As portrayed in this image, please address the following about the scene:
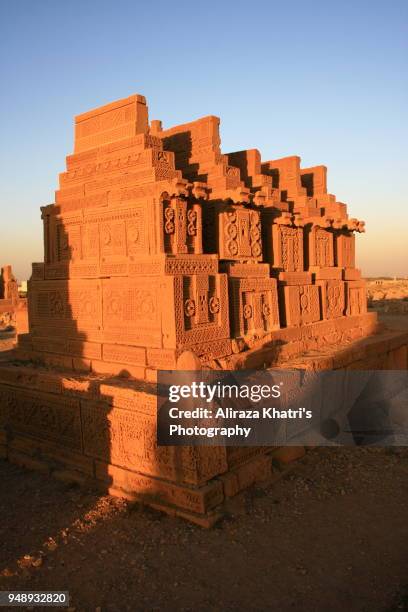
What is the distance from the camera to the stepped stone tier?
20.0 ft

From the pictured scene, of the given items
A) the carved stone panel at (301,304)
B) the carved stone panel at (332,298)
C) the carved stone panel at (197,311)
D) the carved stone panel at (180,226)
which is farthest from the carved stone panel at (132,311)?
the carved stone panel at (332,298)

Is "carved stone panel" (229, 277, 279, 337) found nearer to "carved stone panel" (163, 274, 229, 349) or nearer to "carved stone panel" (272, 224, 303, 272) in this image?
"carved stone panel" (163, 274, 229, 349)

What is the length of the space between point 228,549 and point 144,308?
3.49 m

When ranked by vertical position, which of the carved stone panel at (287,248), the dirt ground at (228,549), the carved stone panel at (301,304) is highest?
the carved stone panel at (287,248)

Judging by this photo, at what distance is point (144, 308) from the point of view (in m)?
7.23

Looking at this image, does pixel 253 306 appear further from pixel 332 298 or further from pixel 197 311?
pixel 332 298

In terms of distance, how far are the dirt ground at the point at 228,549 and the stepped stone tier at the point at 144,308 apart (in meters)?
0.37

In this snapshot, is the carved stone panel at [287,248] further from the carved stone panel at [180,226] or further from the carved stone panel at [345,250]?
the carved stone panel at [180,226]

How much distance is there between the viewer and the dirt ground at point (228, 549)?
4.29m

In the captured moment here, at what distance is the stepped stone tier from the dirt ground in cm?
37

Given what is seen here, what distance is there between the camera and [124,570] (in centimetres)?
465

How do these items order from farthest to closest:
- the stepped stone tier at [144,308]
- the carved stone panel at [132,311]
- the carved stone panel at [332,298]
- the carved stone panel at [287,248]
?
the carved stone panel at [332,298] < the carved stone panel at [287,248] < the carved stone panel at [132,311] < the stepped stone tier at [144,308]

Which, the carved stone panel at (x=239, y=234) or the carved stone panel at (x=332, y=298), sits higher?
the carved stone panel at (x=239, y=234)

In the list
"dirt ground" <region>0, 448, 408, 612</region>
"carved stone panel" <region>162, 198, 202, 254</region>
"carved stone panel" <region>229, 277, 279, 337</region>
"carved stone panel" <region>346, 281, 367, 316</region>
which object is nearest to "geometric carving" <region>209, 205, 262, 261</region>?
"carved stone panel" <region>229, 277, 279, 337</region>
